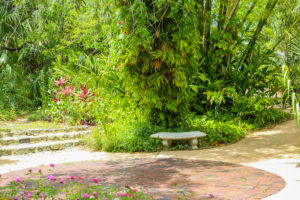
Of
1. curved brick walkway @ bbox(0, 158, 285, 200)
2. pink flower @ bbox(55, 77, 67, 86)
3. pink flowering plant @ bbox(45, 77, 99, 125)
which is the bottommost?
curved brick walkway @ bbox(0, 158, 285, 200)

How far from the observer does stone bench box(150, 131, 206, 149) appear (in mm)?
6570

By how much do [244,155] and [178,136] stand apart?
1.28 metres

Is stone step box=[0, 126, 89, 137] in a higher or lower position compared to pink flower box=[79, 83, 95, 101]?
lower

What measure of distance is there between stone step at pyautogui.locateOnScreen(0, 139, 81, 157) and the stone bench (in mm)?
1993

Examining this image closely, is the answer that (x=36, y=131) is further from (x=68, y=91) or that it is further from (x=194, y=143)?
(x=194, y=143)

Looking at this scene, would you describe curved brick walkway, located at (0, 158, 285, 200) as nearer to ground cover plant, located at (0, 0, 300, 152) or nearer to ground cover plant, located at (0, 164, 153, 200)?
ground cover plant, located at (0, 164, 153, 200)

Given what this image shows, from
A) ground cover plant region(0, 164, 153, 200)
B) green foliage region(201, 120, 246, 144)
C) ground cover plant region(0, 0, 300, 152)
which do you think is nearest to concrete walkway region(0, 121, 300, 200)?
green foliage region(201, 120, 246, 144)

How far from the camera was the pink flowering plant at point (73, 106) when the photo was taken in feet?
30.2

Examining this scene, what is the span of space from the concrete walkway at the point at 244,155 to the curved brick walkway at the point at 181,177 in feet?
1.07

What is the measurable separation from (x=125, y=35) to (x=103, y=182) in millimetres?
3190

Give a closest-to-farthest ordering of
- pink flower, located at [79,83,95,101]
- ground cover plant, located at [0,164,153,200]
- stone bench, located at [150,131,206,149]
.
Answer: ground cover plant, located at [0,164,153,200] → stone bench, located at [150,131,206,149] → pink flower, located at [79,83,95,101]

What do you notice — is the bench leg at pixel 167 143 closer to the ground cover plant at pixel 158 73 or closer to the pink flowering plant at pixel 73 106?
the ground cover plant at pixel 158 73

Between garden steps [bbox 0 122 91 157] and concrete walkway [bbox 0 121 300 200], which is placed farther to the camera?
garden steps [bbox 0 122 91 157]

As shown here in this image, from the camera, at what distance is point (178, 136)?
6.57 m
